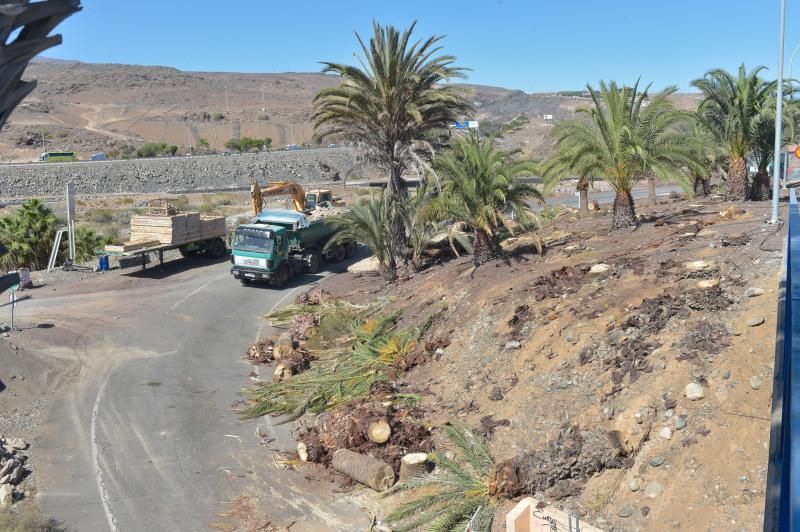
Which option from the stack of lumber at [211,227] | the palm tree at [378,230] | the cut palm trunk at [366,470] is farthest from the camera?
the stack of lumber at [211,227]

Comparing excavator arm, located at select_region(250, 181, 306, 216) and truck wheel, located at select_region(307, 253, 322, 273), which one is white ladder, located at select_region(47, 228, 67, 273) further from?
truck wheel, located at select_region(307, 253, 322, 273)

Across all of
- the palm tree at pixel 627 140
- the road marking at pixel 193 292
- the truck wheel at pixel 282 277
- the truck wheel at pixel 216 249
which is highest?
the palm tree at pixel 627 140

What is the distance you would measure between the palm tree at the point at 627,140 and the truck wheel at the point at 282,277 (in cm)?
1067

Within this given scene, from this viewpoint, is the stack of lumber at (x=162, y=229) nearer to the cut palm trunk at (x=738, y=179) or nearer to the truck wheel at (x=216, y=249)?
the truck wheel at (x=216, y=249)

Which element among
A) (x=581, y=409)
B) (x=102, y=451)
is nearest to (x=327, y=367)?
(x=102, y=451)

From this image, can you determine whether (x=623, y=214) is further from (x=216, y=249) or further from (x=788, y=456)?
(x=216, y=249)

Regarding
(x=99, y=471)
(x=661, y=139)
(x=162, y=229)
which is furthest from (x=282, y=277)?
(x=99, y=471)

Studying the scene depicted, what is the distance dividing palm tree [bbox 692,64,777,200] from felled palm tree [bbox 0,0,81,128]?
69.5 feet

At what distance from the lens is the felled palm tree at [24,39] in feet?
16.6

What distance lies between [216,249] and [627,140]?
58.0 ft

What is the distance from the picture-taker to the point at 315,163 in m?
88.0

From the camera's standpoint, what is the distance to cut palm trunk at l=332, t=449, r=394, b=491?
35.9 feet

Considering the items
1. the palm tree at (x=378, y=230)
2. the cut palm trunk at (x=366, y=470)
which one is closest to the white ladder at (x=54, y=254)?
the palm tree at (x=378, y=230)

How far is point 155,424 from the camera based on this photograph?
13.5 m
